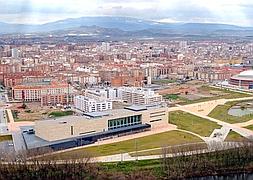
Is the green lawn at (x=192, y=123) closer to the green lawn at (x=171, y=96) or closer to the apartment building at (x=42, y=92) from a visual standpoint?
the green lawn at (x=171, y=96)

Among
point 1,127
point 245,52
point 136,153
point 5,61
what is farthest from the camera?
point 245,52

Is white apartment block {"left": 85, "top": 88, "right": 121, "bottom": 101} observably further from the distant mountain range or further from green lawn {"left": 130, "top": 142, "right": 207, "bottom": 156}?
the distant mountain range

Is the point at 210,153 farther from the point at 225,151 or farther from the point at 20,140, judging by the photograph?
the point at 20,140

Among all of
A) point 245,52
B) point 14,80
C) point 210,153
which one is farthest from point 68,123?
point 245,52

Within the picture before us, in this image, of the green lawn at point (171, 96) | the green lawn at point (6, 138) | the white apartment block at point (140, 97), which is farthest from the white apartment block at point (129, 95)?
the green lawn at point (6, 138)

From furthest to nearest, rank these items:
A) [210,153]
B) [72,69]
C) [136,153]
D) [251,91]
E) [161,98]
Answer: [72,69]
[251,91]
[161,98]
[136,153]
[210,153]

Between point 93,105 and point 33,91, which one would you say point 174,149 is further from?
point 33,91

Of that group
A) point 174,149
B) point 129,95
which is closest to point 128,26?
point 129,95

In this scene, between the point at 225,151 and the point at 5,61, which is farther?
the point at 5,61
